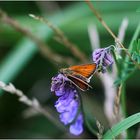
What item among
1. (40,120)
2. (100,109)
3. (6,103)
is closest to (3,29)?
(6,103)

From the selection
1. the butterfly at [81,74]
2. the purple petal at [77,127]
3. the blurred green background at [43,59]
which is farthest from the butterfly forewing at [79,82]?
the blurred green background at [43,59]

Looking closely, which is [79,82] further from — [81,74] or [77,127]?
[77,127]

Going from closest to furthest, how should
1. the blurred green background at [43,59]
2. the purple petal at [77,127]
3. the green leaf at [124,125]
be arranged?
the green leaf at [124,125]
the purple petal at [77,127]
the blurred green background at [43,59]

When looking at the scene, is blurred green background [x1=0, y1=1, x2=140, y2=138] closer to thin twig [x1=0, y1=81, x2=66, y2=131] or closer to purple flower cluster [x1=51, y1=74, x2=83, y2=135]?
thin twig [x1=0, y1=81, x2=66, y2=131]

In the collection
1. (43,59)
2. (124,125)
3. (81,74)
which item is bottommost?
(124,125)

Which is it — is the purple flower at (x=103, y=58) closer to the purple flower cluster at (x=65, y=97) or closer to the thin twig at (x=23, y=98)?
the purple flower cluster at (x=65, y=97)

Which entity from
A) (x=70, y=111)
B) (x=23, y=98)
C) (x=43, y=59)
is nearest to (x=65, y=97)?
(x=70, y=111)

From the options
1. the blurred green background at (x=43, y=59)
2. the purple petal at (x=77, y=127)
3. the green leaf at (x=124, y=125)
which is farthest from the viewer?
the blurred green background at (x=43, y=59)
